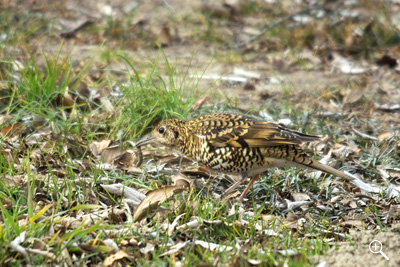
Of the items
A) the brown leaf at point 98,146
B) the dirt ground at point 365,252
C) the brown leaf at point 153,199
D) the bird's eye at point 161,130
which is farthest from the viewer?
the brown leaf at point 98,146

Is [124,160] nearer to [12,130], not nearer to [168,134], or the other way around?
[168,134]

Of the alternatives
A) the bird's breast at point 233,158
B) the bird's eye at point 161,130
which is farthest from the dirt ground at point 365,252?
the bird's eye at point 161,130

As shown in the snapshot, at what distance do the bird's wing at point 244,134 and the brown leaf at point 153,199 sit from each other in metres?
0.59

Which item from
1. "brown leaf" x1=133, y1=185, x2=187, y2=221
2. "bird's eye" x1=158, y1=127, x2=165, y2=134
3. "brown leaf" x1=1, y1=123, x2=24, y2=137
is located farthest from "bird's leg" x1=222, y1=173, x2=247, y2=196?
"brown leaf" x1=1, y1=123, x2=24, y2=137

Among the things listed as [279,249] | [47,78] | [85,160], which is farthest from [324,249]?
[47,78]

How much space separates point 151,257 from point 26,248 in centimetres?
88

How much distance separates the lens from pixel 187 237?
16.3 ft

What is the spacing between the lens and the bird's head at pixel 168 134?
5984 millimetres

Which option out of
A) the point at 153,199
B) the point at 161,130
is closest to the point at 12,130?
the point at 161,130

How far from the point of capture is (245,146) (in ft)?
19.0

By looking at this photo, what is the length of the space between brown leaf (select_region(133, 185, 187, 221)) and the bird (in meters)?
0.48

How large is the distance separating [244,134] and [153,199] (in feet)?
3.48

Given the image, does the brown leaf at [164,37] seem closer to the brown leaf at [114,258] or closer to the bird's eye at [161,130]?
the bird's eye at [161,130]

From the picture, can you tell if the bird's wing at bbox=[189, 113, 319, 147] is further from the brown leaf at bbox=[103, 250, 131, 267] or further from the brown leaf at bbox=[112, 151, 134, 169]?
the brown leaf at bbox=[103, 250, 131, 267]
